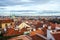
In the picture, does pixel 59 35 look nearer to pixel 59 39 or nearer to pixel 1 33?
pixel 59 39

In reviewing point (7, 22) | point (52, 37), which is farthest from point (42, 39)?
point (7, 22)

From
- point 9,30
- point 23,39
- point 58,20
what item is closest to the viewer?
point 23,39

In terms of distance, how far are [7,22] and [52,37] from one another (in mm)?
3772

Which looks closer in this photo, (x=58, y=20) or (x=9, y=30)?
(x=9, y=30)

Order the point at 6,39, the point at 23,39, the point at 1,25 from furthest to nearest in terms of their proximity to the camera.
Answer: the point at 1,25, the point at 6,39, the point at 23,39

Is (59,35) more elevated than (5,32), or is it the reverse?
(59,35)

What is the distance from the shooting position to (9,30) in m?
4.51

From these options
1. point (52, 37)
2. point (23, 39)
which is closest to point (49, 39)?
point (52, 37)

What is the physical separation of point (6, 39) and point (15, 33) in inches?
22.2

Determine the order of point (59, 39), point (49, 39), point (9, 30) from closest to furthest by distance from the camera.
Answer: point (59, 39) → point (49, 39) → point (9, 30)

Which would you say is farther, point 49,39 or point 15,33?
point 15,33

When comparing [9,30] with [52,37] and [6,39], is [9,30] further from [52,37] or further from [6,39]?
[52,37]

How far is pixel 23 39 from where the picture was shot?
2.93 metres

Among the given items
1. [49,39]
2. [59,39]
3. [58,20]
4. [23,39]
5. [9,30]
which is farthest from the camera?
[58,20]
